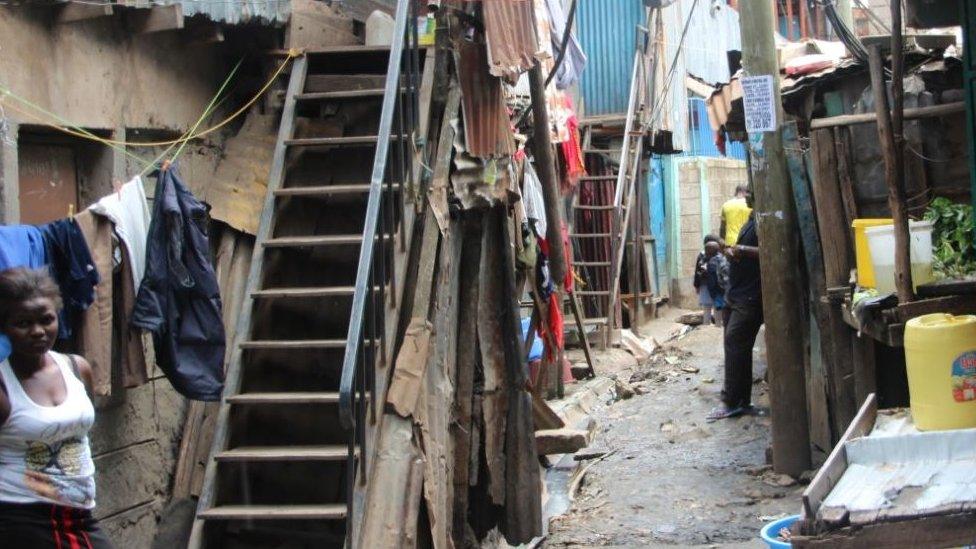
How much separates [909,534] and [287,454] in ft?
10.9

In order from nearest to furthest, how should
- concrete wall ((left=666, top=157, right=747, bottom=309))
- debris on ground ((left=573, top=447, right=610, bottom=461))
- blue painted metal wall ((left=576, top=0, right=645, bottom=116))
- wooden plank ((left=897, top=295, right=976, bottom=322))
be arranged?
wooden plank ((left=897, top=295, right=976, bottom=322)) < debris on ground ((left=573, top=447, right=610, bottom=461)) < blue painted metal wall ((left=576, top=0, right=645, bottom=116)) < concrete wall ((left=666, top=157, right=747, bottom=309))

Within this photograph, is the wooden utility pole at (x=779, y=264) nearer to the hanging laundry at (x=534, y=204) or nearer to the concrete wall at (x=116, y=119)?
the hanging laundry at (x=534, y=204)

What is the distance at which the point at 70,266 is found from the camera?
205 inches

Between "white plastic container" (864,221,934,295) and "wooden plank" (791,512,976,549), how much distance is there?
7.02 feet

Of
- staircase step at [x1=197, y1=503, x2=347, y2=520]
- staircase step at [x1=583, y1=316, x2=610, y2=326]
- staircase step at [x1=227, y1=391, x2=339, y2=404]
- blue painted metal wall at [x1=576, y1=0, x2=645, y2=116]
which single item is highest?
blue painted metal wall at [x1=576, y1=0, x2=645, y2=116]

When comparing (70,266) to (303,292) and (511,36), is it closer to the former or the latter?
(303,292)

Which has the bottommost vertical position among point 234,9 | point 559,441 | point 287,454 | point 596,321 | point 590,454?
point 590,454

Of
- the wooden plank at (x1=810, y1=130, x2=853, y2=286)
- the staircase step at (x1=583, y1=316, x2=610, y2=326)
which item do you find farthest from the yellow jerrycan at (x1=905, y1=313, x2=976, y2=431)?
the staircase step at (x1=583, y1=316, x2=610, y2=326)

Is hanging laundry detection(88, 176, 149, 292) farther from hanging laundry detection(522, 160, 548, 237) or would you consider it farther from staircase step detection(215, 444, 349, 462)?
hanging laundry detection(522, 160, 548, 237)

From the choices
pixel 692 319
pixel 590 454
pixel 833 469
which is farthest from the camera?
pixel 692 319

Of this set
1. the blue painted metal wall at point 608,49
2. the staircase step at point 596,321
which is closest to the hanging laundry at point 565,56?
the staircase step at point 596,321

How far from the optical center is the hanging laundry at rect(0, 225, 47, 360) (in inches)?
191

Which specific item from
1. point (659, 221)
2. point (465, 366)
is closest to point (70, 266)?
point (465, 366)

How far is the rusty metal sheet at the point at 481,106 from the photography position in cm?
725
